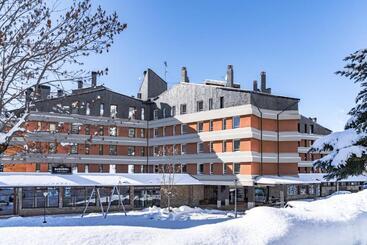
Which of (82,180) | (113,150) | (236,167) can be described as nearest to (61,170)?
(82,180)

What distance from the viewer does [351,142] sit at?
46.6 feet

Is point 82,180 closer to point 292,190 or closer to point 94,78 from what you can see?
point 292,190

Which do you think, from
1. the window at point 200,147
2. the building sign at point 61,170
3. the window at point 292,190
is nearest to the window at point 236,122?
the window at point 200,147

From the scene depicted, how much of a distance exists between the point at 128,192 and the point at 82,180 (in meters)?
5.96

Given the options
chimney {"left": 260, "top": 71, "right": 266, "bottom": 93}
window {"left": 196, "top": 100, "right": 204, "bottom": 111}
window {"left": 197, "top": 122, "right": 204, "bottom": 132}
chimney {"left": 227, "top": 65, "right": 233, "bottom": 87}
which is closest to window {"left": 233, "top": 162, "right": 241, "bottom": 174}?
window {"left": 197, "top": 122, "right": 204, "bottom": 132}

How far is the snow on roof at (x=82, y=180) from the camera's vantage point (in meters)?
38.8

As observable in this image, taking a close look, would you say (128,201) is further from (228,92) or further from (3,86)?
(3,86)

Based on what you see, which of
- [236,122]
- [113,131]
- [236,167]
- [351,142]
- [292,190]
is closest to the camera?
[351,142]

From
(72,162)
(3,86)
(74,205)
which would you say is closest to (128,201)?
(74,205)

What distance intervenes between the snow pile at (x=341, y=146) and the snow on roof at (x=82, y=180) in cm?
2973

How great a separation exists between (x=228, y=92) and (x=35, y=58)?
40049 mm

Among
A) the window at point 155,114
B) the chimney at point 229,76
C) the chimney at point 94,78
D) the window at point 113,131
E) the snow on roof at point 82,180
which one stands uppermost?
the chimney at point 229,76

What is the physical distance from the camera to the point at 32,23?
25.7 ft

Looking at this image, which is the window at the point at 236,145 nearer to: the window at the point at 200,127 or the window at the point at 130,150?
the window at the point at 200,127
